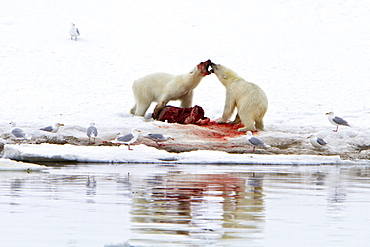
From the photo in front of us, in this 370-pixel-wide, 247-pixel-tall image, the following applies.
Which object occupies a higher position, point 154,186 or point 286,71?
point 286,71

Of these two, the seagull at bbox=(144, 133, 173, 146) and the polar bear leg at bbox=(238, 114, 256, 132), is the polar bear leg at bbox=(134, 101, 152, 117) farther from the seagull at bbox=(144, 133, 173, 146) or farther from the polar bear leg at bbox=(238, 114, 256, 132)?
the seagull at bbox=(144, 133, 173, 146)

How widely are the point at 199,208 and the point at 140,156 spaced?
648 centimetres

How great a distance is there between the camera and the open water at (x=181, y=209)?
15.0 feet

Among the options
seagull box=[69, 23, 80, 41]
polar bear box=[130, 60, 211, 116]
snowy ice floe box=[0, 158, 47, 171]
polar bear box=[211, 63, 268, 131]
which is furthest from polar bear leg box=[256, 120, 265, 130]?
seagull box=[69, 23, 80, 41]

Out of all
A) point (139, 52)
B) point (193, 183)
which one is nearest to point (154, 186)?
point (193, 183)

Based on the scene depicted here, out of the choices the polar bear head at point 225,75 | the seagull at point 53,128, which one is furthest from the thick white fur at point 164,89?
the seagull at point 53,128

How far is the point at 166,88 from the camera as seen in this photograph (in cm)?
1795

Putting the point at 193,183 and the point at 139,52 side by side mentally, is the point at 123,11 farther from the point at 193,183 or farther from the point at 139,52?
the point at 193,183

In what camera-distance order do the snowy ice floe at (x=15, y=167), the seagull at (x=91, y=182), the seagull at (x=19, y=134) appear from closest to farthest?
the seagull at (x=91, y=182) < the snowy ice floe at (x=15, y=167) < the seagull at (x=19, y=134)

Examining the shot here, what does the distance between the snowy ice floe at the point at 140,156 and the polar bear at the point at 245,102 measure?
10.5 ft

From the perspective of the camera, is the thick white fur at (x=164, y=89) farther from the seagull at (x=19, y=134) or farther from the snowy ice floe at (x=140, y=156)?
the snowy ice floe at (x=140, y=156)

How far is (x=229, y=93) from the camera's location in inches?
669

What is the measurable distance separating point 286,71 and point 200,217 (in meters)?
23.6

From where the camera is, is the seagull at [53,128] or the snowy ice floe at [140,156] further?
the seagull at [53,128]
